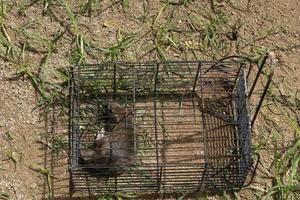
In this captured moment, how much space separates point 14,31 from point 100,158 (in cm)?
155

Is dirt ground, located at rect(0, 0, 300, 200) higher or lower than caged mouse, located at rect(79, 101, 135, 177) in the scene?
higher

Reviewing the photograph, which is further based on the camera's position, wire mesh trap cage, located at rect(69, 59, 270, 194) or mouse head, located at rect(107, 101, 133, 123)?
mouse head, located at rect(107, 101, 133, 123)

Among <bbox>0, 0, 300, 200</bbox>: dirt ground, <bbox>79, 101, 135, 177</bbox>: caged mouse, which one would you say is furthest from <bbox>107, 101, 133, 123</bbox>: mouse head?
<bbox>0, 0, 300, 200</bbox>: dirt ground

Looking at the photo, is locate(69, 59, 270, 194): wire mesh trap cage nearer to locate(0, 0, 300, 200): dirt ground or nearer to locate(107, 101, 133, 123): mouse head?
locate(107, 101, 133, 123): mouse head

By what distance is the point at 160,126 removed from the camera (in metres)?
4.97

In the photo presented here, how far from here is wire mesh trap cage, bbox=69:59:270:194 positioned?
15.0ft

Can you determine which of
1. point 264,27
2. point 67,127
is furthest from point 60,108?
point 264,27

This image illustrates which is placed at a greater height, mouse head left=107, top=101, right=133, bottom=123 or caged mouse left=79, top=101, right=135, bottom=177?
mouse head left=107, top=101, right=133, bottom=123

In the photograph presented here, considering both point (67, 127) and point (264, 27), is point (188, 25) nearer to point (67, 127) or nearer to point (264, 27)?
point (264, 27)

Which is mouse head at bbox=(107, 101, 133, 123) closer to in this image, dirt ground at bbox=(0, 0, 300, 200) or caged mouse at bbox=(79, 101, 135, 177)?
caged mouse at bbox=(79, 101, 135, 177)

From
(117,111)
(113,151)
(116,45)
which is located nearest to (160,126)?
(117,111)

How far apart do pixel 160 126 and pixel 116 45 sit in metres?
0.87

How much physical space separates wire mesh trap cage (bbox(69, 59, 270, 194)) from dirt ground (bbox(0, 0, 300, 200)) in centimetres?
20

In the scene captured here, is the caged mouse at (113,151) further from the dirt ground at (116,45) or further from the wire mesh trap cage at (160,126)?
the dirt ground at (116,45)
